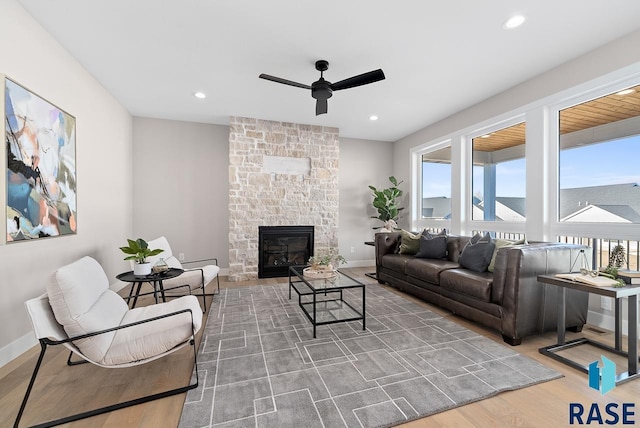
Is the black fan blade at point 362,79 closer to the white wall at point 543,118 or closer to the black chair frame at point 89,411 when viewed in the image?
the white wall at point 543,118

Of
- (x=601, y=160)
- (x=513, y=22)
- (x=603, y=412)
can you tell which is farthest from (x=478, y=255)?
(x=513, y=22)

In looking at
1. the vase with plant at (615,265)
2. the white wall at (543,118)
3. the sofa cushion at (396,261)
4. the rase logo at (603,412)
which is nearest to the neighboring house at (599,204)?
the white wall at (543,118)

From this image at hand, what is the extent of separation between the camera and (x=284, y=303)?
366cm

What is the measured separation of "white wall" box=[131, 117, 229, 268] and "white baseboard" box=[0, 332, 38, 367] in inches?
107

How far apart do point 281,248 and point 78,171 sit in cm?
319

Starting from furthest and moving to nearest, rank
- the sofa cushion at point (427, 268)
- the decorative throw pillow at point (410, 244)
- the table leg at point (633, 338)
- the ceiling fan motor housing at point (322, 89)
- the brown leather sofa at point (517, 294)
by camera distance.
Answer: the decorative throw pillow at point (410, 244) → the sofa cushion at point (427, 268) → the ceiling fan motor housing at point (322, 89) → the brown leather sofa at point (517, 294) → the table leg at point (633, 338)

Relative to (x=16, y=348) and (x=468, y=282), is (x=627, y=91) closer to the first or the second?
(x=468, y=282)

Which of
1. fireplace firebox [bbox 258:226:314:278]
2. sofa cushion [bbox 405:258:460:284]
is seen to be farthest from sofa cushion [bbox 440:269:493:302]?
fireplace firebox [bbox 258:226:314:278]

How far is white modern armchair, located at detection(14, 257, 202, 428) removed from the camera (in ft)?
5.30

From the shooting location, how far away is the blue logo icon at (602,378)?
1.89 metres

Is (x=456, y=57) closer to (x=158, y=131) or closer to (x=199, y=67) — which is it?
(x=199, y=67)

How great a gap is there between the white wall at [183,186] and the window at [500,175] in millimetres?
4469

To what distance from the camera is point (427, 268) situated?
357 cm

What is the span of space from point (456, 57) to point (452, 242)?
94.8 inches
